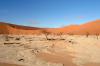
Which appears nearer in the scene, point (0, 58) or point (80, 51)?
point (0, 58)

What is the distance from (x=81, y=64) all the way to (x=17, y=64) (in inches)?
149

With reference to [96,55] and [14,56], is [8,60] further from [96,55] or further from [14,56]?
[96,55]

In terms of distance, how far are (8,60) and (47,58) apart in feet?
9.23

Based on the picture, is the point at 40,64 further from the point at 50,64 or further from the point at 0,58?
the point at 0,58

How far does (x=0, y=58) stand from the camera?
11461 millimetres

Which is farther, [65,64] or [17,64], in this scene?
[65,64]

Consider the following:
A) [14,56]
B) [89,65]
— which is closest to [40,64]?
[14,56]

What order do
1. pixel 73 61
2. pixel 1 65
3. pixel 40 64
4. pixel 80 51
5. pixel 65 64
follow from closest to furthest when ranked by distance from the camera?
pixel 1 65, pixel 40 64, pixel 65 64, pixel 73 61, pixel 80 51

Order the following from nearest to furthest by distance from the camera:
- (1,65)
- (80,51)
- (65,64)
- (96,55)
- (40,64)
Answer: (1,65)
(40,64)
(65,64)
(96,55)
(80,51)

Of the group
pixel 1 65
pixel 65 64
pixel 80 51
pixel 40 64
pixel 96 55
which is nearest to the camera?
pixel 1 65

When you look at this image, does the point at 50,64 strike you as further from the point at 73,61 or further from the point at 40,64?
the point at 73,61

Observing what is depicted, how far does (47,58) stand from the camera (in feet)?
42.8

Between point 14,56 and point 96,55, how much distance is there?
5.99 m

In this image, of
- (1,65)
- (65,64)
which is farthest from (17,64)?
(65,64)
